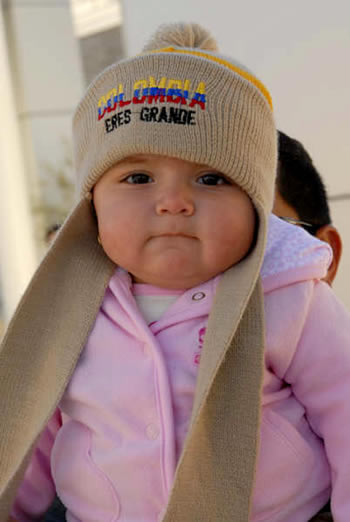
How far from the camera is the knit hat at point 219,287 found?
4.61ft

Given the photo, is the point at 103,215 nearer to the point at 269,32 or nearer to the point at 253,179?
the point at 253,179

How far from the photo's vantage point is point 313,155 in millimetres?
2750

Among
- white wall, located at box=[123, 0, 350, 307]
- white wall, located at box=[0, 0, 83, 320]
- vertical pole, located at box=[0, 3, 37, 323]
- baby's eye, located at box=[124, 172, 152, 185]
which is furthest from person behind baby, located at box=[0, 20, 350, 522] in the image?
white wall, located at box=[0, 0, 83, 320]

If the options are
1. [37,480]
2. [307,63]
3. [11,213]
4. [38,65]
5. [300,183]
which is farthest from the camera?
[38,65]

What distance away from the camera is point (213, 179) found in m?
1.53

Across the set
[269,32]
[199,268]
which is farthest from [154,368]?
[269,32]

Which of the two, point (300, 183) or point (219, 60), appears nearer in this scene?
point (219, 60)

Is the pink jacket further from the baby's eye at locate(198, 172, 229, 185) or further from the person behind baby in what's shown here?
the baby's eye at locate(198, 172, 229, 185)

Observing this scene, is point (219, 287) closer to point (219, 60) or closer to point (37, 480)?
point (219, 60)

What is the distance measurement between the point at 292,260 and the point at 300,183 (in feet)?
2.98

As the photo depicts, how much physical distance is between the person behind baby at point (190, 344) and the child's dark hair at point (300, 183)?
0.75m

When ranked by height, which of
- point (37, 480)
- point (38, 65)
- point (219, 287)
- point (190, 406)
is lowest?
point (38, 65)

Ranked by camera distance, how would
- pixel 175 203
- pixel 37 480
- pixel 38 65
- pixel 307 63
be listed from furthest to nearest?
1. pixel 38 65
2. pixel 307 63
3. pixel 37 480
4. pixel 175 203

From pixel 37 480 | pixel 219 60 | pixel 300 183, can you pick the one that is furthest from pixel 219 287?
pixel 300 183
